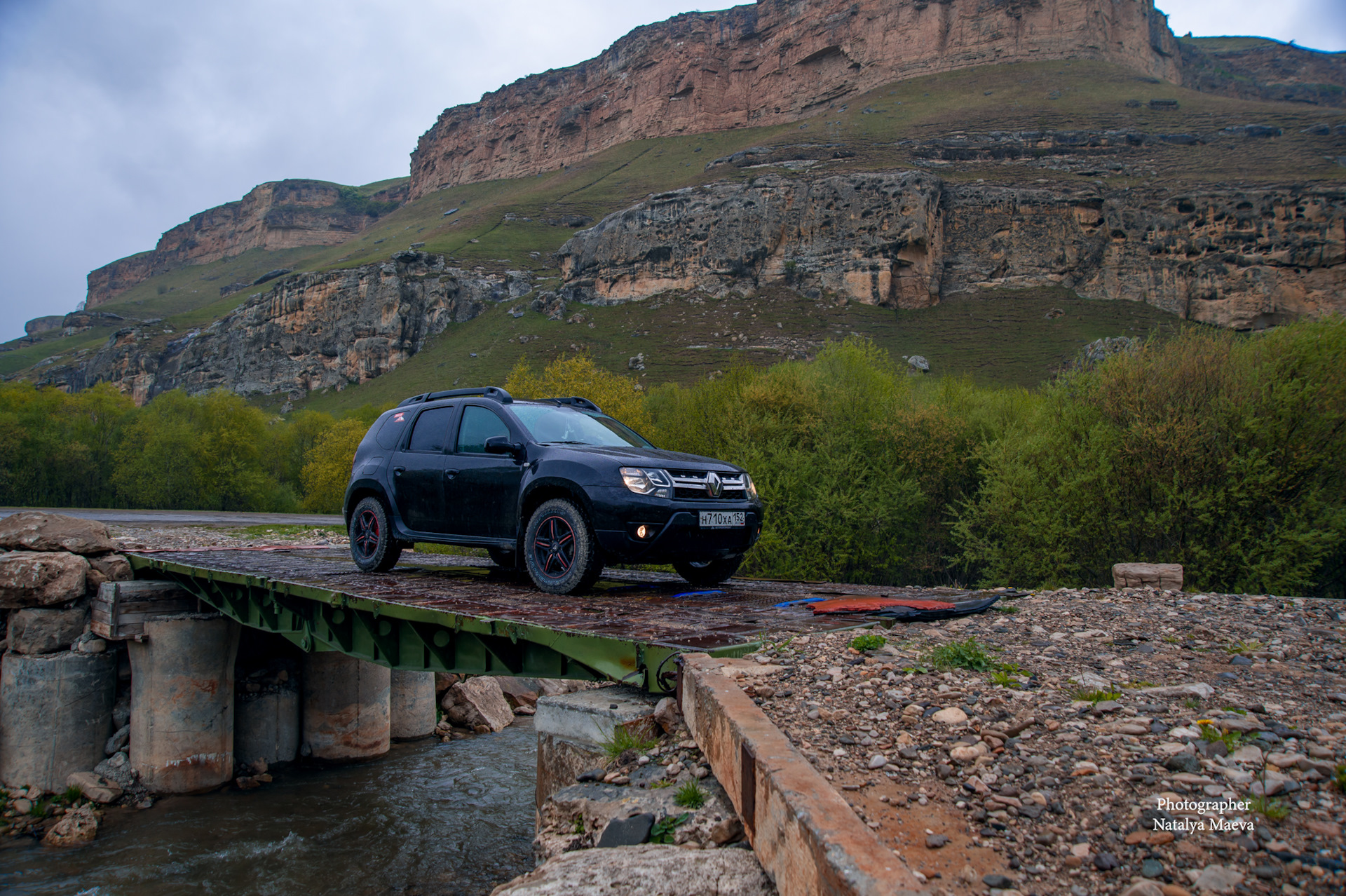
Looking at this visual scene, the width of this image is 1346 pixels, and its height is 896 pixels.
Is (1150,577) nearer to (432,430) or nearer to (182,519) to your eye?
(432,430)

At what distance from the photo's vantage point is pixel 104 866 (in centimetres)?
853

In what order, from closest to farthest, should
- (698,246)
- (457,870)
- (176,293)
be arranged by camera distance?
1. (457,870)
2. (698,246)
3. (176,293)

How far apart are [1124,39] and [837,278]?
68186mm

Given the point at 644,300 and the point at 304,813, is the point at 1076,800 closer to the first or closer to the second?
the point at 304,813

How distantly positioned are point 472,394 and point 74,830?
25.5 feet

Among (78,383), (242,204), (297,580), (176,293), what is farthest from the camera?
(242,204)

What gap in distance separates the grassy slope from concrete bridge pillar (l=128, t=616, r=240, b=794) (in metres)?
54.6

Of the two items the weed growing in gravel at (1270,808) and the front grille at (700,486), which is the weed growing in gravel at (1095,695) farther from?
the front grille at (700,486)

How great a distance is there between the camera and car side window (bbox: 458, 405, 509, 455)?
7.32 meters

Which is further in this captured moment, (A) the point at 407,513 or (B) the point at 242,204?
(B) the point at 242,204

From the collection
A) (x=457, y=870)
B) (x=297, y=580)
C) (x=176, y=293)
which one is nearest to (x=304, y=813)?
(x=457, y=870)

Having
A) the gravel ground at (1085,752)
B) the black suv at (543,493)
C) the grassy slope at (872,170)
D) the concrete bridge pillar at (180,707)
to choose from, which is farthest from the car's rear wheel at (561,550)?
the grassy slope at (872,170)

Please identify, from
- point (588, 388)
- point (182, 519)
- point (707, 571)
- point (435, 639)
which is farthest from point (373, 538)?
point (182, 519)

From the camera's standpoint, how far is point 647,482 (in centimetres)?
610
